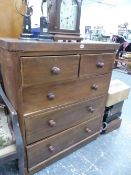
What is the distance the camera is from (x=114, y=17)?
392 inches

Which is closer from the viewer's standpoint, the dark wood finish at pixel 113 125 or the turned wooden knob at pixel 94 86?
the turned wooden knob at pixel 94 86

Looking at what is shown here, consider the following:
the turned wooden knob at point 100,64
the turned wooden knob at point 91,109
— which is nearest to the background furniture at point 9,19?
the turned wooden knob at point 100,64

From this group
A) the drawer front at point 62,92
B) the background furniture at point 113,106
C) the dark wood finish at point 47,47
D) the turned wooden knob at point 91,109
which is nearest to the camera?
the dark wood finish at point 47,47

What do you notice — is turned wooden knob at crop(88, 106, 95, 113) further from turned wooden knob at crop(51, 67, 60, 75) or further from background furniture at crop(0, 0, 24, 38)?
background furniture at crop(0, 0, 24, 38)

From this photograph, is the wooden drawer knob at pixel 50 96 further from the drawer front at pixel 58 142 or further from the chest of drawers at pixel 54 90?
the drawer front at pixel 58 142

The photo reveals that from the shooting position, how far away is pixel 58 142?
49.0 inches

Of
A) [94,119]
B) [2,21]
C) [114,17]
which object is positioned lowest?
[94,119]

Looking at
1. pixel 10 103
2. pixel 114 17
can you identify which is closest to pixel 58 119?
pixel 10 103

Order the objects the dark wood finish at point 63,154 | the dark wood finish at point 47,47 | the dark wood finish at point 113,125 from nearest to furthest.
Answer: the dark wood finish at point 47,47, the dark wood finish at point 63,154, the dark wood finish at point 113,125

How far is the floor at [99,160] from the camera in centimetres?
126

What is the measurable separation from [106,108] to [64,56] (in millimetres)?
854

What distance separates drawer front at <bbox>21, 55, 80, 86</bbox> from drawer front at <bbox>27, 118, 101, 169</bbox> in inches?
18.4

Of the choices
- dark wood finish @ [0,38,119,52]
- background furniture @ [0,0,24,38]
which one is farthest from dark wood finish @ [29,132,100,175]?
background furniture @ [0,0,24,38]

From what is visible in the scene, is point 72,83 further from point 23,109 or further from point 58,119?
point 23,109
